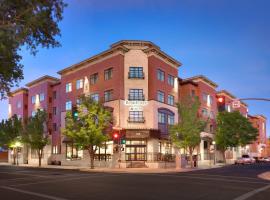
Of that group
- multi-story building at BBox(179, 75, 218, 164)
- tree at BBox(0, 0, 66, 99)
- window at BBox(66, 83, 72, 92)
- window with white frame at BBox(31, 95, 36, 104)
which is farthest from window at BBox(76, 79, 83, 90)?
tree at BBox(0, 0, 66, 99)

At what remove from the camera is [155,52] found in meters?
50.4

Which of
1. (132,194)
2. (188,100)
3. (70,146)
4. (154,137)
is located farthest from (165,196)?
(70,146)

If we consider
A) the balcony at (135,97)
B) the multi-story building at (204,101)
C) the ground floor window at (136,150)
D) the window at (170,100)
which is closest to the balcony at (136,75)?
the balcony at (135,97)

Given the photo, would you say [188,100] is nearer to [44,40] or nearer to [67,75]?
[67,75]

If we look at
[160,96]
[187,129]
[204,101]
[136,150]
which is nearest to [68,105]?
[160,96]

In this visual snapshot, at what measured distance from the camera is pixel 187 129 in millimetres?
46625

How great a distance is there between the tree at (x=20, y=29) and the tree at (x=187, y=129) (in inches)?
1262

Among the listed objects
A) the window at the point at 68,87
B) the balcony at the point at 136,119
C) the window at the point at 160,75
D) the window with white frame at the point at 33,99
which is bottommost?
the balcony at the point at 136,119

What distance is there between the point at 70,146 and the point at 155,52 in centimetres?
2126

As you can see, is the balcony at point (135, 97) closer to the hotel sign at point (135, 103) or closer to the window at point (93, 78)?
the hotel sign at point (135, 103)

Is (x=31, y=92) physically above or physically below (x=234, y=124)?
above

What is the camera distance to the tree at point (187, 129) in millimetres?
46531

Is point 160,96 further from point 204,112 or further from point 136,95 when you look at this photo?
point 204,112

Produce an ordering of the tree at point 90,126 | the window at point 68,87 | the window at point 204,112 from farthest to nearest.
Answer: the window at point 204,112 < the window at point 68,87 < the tree at point 90,126
